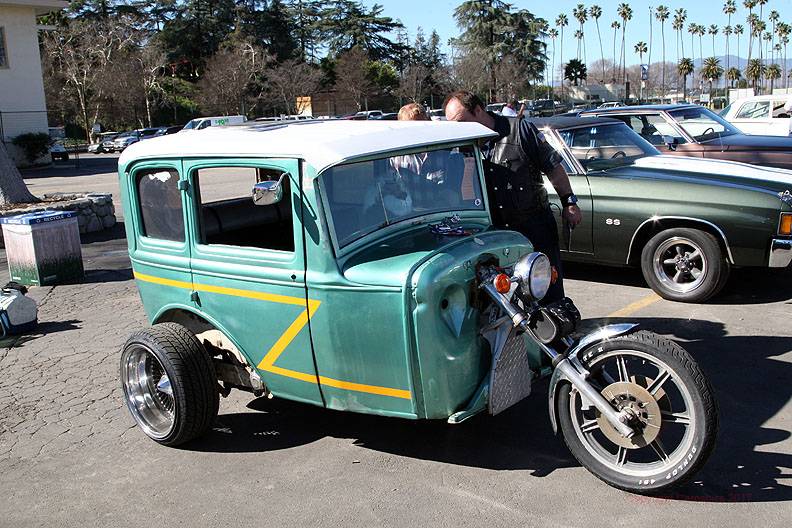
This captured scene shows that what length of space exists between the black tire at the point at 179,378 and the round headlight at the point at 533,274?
184cm

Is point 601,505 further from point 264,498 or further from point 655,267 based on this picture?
point 655,267

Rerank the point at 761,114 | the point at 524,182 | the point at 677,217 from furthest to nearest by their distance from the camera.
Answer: the point at 761,114 < the point at 677,217 < the point at 524,182

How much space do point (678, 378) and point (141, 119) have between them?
53239mm

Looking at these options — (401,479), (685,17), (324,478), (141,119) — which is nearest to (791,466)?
(401,479)

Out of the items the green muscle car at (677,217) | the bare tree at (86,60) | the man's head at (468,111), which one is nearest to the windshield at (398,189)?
the man's head at (468,111)

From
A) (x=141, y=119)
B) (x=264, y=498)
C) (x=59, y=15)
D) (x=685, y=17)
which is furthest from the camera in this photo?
(x=685, y=17)

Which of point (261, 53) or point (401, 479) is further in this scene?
point (261, 53)

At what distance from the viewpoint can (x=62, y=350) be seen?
255 inches

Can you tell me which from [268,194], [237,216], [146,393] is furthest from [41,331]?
[268,194]

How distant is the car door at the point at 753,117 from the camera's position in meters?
17.3

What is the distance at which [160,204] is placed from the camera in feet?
15.3

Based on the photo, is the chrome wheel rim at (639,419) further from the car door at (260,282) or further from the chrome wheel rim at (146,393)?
the chrome wheel rim at (146,393)

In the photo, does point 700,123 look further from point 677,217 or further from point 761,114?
point 761,114

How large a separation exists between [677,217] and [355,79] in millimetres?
51138
